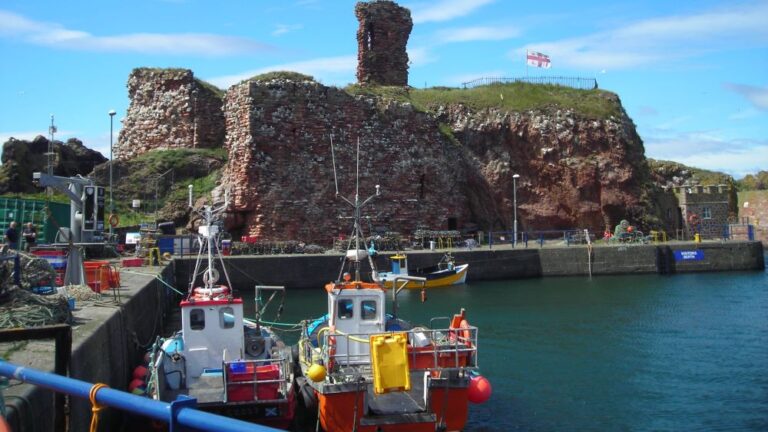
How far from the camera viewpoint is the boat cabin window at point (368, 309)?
15.7m

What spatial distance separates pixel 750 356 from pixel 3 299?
Answer: 62.0 feet

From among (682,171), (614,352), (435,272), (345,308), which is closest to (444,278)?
(435,272)

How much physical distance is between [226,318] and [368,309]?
293cm

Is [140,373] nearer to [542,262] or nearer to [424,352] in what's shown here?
[424,352]

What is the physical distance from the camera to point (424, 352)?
14.2 m

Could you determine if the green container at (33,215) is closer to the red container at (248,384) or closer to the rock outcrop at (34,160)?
the rock outcrop at (34,160)

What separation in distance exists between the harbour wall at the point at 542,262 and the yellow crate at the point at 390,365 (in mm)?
24623

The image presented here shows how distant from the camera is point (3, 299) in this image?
41.6 ft

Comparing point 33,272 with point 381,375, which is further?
point 33,272

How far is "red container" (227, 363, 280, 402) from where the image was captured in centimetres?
1366

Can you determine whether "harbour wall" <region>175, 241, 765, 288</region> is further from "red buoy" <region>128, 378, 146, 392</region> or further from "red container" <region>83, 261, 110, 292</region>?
"red buoy" <region>128, 378, 146, 392</region>

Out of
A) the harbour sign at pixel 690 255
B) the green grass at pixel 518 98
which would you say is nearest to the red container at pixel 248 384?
the green grass at pixel 518 98

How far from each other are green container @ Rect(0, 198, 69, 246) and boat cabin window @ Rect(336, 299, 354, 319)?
1755cm

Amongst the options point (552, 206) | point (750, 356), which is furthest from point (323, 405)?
point (552, 206)
